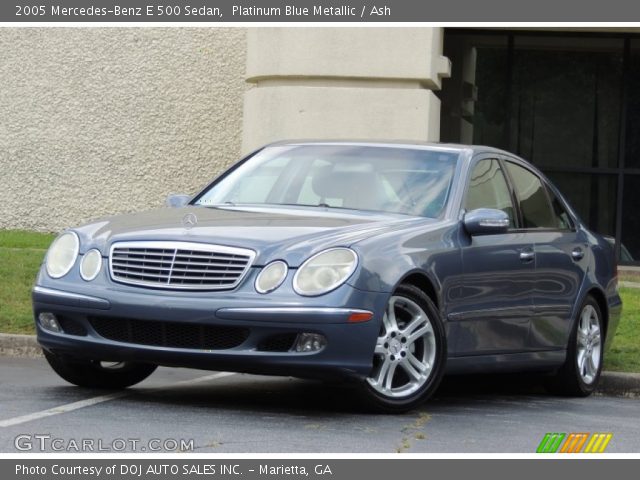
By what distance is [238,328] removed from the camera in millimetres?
7613

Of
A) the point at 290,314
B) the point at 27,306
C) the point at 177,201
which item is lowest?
the point at 27,306

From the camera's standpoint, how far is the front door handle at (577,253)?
389 inches

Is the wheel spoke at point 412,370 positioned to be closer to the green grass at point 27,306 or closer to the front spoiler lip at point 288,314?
the front spoiler lip at point 288,314

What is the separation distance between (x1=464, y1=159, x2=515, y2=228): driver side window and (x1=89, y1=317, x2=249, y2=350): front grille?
194 centimetres

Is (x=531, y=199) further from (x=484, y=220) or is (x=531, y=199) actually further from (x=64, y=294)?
(x=64, y=294)

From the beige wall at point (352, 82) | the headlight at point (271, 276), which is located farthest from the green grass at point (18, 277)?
the headlight at point (271, 276)

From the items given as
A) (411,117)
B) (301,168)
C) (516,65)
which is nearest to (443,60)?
(411,117)

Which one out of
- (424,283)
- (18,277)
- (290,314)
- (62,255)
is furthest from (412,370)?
(18,277)

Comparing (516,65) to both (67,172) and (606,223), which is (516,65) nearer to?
(606,223)

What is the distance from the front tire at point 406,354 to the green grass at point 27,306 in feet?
10.0

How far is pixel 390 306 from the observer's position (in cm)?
786

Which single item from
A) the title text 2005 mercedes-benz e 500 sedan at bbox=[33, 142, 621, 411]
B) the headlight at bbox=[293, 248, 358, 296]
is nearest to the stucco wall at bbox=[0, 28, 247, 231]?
the title text 2005 mercedes-benz e 500 sedan at bbox=[33, 142, 621, 411]

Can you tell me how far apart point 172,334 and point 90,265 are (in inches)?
26.7

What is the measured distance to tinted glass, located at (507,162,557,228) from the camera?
972 cm
